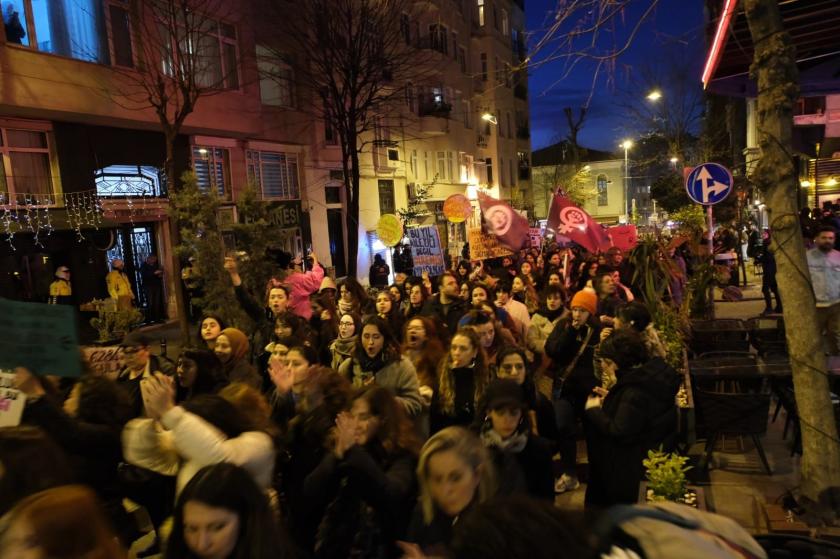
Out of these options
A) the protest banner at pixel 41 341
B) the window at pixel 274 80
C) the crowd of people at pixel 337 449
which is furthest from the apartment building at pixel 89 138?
the protest banner at pixel 41 341

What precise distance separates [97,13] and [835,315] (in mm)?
16430

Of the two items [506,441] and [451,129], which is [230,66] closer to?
[451,129]

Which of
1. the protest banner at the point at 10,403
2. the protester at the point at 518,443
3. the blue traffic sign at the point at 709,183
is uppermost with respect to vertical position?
the blue traffic sign at the point at 709,183

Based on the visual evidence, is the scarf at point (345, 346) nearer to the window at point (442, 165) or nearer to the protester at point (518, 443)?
the protester at point (518, 443)

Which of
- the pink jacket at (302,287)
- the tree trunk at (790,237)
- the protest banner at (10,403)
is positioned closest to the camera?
the protest banner at (10,403)

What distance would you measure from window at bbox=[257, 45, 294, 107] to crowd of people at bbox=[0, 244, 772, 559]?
17282 millimetres

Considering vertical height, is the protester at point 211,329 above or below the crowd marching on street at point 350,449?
above

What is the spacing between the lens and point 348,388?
12.3 feet

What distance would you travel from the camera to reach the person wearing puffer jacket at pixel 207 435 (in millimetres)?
2945

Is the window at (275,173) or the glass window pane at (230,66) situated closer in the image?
the glass window pane at (230,66)

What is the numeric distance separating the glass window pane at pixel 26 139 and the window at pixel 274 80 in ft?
25.8

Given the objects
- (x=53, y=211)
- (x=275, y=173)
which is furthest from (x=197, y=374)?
(x=275, y=173)

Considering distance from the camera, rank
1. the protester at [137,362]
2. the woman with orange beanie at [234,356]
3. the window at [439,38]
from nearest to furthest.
Answer: the protester at [137,362]
the woman with orange beanie at [234,356]
the window at [439,38]

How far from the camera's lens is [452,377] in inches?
183
